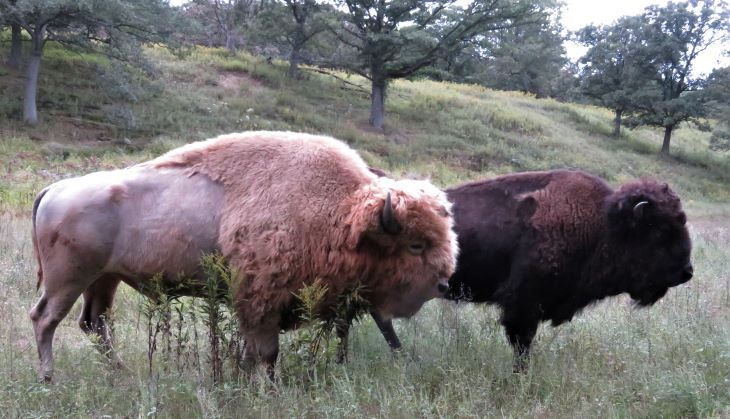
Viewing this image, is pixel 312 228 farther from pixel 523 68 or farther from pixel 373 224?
pixel 523 68

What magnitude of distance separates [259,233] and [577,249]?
10.1 feet

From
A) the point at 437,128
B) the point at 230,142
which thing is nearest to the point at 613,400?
the point at 230,142

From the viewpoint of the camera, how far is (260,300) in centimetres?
476

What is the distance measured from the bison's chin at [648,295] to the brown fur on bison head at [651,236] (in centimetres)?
1

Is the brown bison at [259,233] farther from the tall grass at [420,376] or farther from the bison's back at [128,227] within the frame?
the tall grass at [420,376]

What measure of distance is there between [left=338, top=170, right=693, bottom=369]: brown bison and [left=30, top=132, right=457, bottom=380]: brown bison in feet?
3.83

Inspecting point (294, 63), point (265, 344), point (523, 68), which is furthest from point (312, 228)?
point (523, 68)

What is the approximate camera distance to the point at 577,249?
603 cm

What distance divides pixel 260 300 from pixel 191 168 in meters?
1.29

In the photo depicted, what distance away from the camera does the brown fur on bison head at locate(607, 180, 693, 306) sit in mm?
5867

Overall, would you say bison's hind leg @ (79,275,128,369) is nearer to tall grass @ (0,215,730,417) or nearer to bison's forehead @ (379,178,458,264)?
tall grass @ (0,215,730,417)

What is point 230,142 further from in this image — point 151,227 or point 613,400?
point 613,400

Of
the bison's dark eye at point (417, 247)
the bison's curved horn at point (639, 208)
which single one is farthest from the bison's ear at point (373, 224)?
the bison's curved horn at point (639, 208)

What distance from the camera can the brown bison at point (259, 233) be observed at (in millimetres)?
4766
